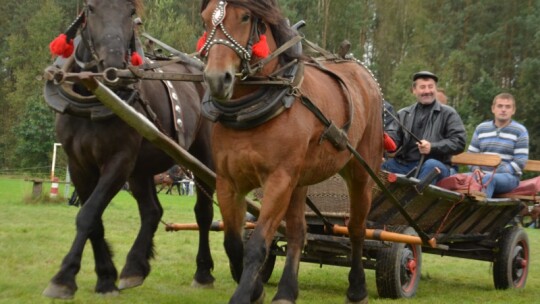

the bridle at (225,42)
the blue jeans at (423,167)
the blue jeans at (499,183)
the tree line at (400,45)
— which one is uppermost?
the tree line at (400,45)

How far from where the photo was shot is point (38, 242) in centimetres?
935

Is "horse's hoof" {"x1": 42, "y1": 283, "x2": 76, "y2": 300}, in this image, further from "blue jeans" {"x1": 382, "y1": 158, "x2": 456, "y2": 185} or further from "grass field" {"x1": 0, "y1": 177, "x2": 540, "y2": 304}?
"blue jeans" {"x1": 382, "y1": 158, "x2": 456, "y2": 185}

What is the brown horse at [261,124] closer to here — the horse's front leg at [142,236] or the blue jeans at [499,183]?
the horse's front leg at [142,236]

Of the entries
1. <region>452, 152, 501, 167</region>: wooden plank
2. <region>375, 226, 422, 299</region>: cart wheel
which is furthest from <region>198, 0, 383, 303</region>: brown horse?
<region>452, 152, 501, 167</region>: wooden plank

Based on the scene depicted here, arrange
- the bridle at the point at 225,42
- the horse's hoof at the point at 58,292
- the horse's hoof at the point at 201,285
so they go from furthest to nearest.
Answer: the horse's hoof at the point at 201,285, the horse's hoof at the point at 58,292, the bridle at the point at 225,42

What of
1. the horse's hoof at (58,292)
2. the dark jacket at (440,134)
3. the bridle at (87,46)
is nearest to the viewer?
the horse's hoof at (58,292)

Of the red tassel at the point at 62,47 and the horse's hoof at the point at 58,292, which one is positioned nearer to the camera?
the horse's hoof at the point at 58,292

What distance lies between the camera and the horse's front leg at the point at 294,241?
5512 millimetres

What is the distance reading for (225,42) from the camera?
4570 mm

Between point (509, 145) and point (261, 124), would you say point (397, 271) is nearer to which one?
point (509, 145)

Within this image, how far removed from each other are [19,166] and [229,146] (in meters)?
38.3

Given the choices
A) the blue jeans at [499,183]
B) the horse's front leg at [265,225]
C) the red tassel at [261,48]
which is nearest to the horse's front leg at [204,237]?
the horse's front leg at [265,225]

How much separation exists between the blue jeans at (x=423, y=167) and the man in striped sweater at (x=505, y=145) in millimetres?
491

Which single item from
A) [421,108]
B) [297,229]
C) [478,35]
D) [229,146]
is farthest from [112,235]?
[478,35]
